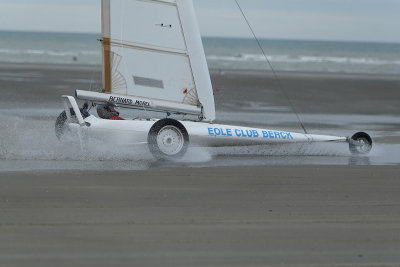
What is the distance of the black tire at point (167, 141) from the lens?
36.9 feet

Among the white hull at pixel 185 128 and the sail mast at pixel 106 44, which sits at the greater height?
the sail mast at pixel 106 44

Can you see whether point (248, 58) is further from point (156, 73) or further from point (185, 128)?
point (185, 128)

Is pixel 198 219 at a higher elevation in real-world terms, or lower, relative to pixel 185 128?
lower

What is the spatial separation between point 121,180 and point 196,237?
8.51ft

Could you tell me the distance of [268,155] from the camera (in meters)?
12.1

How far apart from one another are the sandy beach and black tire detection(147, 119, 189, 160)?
246mm

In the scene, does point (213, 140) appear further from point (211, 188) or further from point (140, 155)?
point (211, 188)

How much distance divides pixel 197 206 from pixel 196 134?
3.86 m

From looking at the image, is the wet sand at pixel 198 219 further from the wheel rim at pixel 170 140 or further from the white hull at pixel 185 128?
the white hull at pixel 185 128

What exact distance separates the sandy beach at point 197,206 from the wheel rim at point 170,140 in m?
0.31

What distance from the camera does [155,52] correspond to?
12.2m

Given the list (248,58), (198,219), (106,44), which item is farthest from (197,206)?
(248,58)

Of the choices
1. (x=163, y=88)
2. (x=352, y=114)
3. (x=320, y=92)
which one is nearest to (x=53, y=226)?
(x=163, y=88)

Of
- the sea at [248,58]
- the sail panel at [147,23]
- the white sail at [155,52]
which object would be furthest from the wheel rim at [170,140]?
the sea at [248,58]
